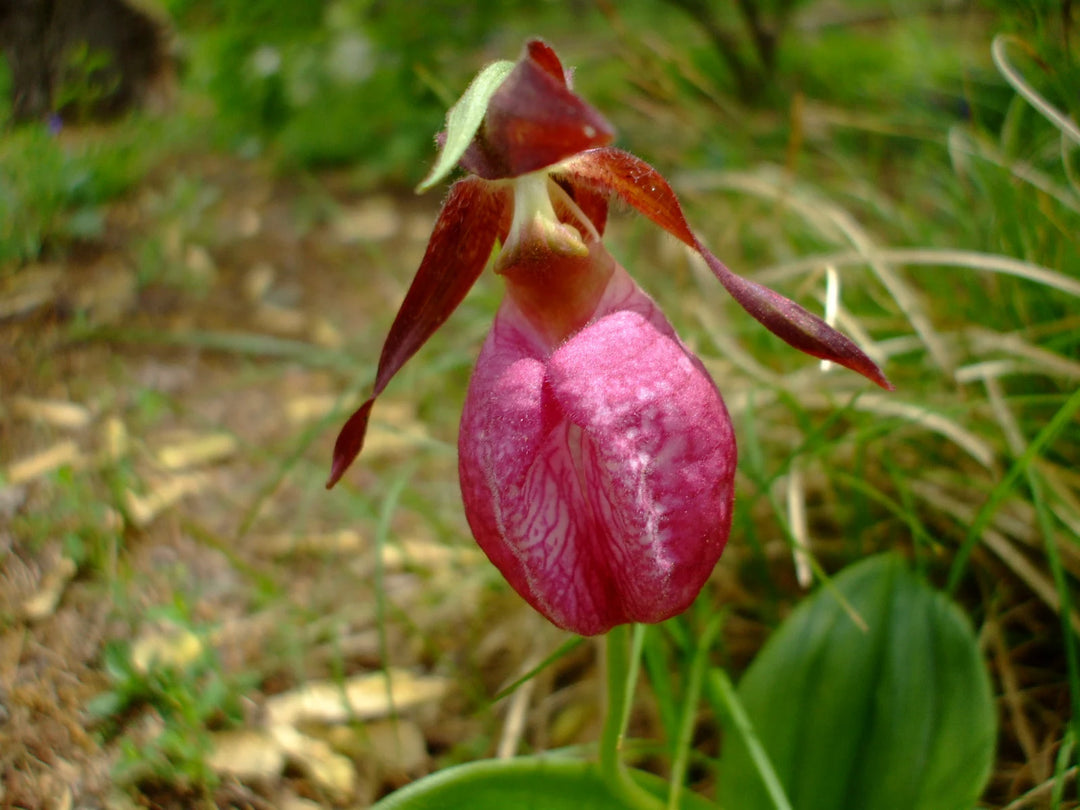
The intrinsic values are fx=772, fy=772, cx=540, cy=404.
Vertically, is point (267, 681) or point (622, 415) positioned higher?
point (622, 415)

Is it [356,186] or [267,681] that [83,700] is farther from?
[356,186]

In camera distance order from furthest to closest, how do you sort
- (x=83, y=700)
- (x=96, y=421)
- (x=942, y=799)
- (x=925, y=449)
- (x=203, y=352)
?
(x=203, y=352) < (x=96, y=421) < (x=925, y=449) < (x=83, y=700) < (x=942, y=799)

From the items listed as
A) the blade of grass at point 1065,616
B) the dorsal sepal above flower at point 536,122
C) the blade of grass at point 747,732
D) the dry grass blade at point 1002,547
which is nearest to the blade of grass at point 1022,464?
the blade of grass at point 1065,616

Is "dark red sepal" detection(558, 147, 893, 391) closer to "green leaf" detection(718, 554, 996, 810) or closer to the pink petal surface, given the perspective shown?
the pink petal surface

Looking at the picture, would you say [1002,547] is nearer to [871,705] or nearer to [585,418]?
[871,705]

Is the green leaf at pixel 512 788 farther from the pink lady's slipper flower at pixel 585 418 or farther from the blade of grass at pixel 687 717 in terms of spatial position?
the pink lady's slipper flower at pixel 585 418

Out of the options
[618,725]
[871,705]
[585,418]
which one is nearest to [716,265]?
[585,418]

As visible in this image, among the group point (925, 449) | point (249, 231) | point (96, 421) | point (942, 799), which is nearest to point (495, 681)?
point (942, 799)
